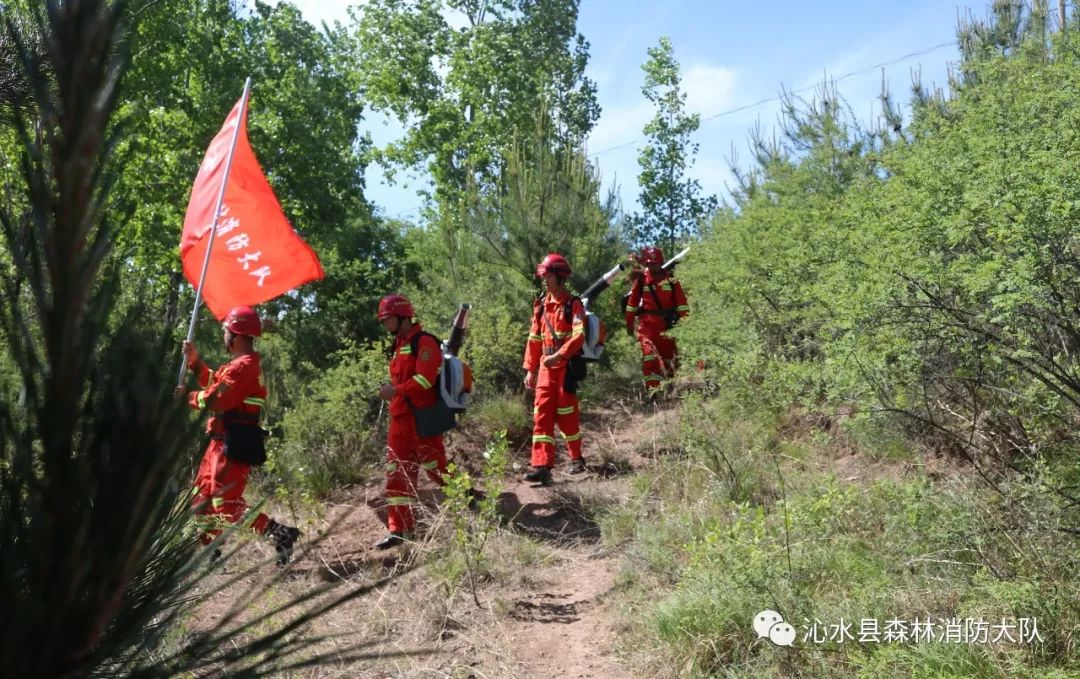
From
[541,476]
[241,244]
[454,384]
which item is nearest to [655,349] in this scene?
[541,476]

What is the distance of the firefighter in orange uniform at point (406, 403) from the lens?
7742mm

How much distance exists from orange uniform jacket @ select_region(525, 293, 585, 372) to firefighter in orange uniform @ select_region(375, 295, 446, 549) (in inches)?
61.3

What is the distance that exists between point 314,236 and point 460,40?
15346mm

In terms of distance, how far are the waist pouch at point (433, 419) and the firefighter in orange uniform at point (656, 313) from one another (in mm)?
4527

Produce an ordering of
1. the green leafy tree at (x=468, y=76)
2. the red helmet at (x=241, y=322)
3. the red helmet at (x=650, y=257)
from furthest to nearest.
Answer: the green leafy tree at (x=468, y=76) < the red helmet at (x=650, y=257) < the red helmet at (x=241, y=322)

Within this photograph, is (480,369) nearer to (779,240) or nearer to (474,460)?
(474,460)

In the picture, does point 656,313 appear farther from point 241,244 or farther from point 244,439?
point 244,439

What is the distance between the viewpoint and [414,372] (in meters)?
7.86

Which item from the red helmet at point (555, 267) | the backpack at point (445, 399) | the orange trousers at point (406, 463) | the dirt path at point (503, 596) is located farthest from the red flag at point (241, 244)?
the red helmet at point (555, 267)

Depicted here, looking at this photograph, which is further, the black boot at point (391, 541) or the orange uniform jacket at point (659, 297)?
Result: the orange uniform jacket at point (659, 297)

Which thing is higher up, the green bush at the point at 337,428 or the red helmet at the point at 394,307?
the red helmet at the point at 394,307

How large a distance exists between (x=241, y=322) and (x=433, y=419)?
5.51ft

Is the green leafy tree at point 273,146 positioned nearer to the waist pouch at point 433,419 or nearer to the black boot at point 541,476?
the black boot at point 541,476

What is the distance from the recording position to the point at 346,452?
971cm
